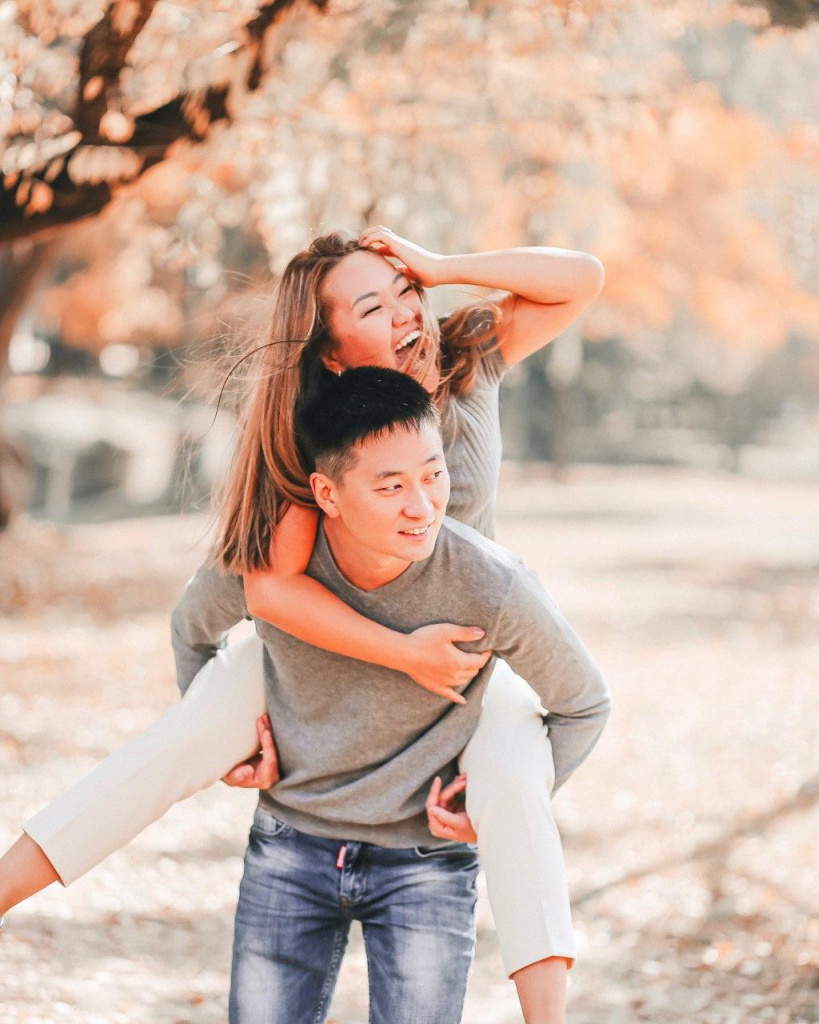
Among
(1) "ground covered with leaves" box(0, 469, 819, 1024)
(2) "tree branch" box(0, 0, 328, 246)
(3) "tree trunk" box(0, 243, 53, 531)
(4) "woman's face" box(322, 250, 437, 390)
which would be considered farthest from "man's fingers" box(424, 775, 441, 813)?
(3) "tree trunk" box(0, 243, 53, 531)

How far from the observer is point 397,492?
7.38 ft

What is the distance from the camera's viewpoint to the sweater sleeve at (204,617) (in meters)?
2.64

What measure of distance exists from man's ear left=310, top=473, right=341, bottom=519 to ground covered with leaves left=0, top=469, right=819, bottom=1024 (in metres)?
2.05

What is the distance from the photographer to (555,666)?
92.6 inches

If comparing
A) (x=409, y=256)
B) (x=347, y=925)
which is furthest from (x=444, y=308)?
(x=347, y=925)

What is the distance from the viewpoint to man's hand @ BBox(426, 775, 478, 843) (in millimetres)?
2381

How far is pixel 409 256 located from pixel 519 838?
1219 millimetres

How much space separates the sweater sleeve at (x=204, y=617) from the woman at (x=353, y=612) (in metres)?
0.07

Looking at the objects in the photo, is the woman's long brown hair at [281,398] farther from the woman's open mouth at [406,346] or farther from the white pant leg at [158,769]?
the white pant leg at [158,769]

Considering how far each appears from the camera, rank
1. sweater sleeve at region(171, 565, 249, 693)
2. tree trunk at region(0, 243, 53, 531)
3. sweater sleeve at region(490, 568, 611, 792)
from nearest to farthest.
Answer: sweater sleeve at region(490, 568, 611, 792), sweater sleeve at region(171, 565, 249, 693), tree trunk at region(0, 243, 53, 531)

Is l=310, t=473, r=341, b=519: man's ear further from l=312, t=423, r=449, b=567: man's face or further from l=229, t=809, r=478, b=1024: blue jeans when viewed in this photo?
l=229, t=809, r=478, b=1024: blue jeans

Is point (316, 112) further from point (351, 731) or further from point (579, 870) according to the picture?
point (351, 731)

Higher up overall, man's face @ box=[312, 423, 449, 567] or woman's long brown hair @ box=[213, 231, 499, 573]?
woman's long brown hair @ box=[213, 231, 499, 573]

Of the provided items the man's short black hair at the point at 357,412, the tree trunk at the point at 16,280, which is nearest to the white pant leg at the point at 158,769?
the man's short black hair at the point at 357,412
